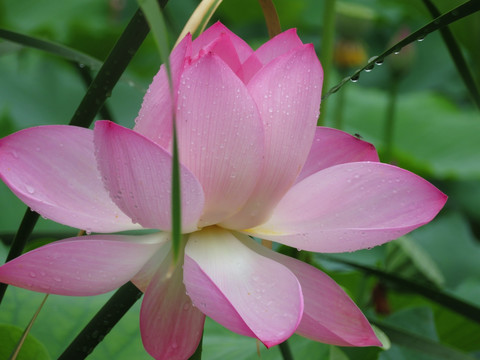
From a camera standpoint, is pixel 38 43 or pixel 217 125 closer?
pixel 217 125

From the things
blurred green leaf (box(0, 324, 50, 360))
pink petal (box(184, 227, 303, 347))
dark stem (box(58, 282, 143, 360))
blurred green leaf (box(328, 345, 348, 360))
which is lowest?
blurred green leaf (box(0, 324, 50, 360))

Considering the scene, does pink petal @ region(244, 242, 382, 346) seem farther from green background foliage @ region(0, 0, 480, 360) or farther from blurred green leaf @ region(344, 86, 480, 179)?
blurred green leaf @ region(344, 86, 480, 179)

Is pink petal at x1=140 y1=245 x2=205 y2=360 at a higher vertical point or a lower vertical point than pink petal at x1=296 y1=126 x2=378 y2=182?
lower

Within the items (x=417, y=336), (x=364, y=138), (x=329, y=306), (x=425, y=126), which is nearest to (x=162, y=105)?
(x=329, y=306)

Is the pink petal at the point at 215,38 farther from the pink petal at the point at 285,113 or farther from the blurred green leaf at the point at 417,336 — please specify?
the blurred green leaf at the point at 417,336

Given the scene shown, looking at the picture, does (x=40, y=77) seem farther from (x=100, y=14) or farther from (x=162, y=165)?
(x=162, y=165)

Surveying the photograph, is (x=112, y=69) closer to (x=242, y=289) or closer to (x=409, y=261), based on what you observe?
(x=242, y=289)

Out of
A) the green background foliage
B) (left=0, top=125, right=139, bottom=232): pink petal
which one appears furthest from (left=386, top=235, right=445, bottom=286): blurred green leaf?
(left=0, top=125, right=139, bottom=232): pink petal
